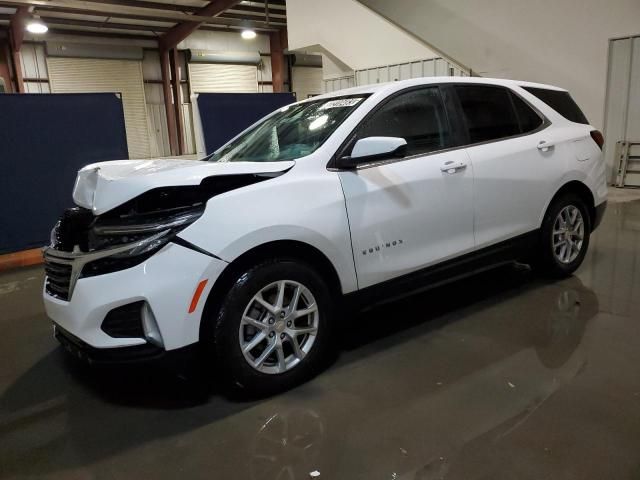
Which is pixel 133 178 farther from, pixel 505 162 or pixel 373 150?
pixel 505 162

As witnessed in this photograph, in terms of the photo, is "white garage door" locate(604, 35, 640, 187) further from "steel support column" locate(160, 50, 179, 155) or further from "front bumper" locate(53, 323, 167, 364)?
"steel support column" locate(160, 50, 179, 155)

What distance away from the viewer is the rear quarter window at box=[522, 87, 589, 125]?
11.8ft

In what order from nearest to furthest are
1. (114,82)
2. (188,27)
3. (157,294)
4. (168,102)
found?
(157,294), (188,27), (114,82), (168,102)

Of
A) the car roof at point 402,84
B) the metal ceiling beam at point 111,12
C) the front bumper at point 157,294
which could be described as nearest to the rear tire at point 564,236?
the car roof at point 402,84

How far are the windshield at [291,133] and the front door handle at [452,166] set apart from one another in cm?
63

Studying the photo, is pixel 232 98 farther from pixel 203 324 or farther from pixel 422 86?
pixel 203 324

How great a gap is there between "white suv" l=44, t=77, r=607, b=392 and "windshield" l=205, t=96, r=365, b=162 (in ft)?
0.04

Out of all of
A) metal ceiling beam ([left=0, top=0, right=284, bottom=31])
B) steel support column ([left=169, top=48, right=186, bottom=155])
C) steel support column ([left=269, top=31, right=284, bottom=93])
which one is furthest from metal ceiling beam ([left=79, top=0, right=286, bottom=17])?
steel support column ([left=169, top=48, right=186, bottom=155])

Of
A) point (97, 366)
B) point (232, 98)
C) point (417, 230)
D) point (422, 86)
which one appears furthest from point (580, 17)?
point (97, 366)

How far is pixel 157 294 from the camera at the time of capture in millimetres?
2027

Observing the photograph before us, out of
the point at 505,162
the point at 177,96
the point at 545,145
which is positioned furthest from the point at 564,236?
the point at 177,96

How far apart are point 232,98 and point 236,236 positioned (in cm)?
501

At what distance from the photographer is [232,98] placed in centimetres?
670

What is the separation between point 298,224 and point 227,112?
15.9 feet
